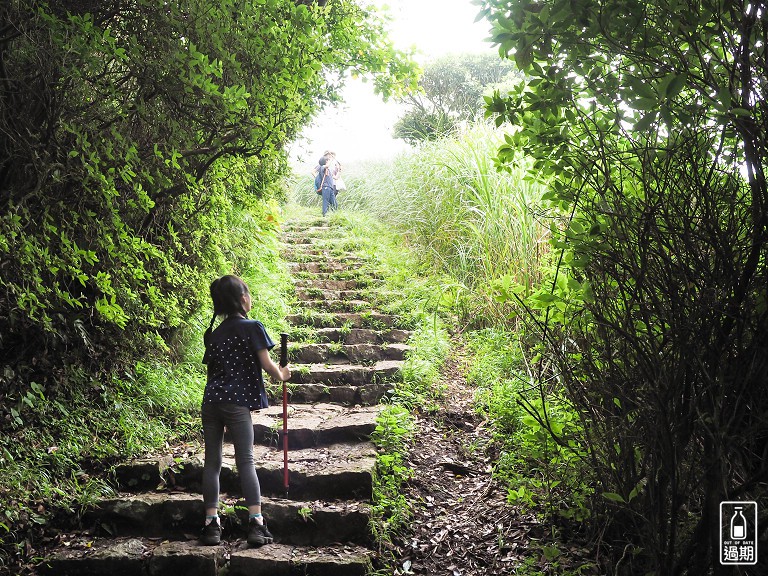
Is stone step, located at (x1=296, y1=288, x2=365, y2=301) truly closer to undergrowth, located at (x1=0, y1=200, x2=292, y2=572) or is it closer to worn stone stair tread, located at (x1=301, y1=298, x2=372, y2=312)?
worn stone stair tread, located at (x1=301, y1=298, x2=372, y2=312)

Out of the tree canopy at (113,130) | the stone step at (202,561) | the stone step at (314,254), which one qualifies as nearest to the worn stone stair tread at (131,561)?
the stone step at (202,561)

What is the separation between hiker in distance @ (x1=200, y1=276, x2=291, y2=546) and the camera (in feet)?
12.3

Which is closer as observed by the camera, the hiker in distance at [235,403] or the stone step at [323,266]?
the hiker in distance at [235,403]

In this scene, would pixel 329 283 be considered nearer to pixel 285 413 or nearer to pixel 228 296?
pixel 285 413

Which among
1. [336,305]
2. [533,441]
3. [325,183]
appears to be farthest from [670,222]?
[325,183]

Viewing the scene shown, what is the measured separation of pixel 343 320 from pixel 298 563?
12.5ft

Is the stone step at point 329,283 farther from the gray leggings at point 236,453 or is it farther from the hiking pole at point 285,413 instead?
the gray leggings at point 236,453

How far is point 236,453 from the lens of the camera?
3.79 m

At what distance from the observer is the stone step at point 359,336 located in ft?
22.0

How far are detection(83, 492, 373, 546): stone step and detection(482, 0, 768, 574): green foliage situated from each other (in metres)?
1.75

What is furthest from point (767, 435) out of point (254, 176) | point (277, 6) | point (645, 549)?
point (254, 176)

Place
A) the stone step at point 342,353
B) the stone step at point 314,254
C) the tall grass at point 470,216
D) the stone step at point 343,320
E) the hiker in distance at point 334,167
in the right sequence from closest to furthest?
the stone step at point 342,353 → the tall grass at point 470,216 → the stone step at point 343,320 → the stone step at point 314,254 → the hiker in distance at point 334,167

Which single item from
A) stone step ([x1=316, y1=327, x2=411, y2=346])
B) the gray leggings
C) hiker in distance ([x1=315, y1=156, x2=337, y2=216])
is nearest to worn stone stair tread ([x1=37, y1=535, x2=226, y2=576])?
Result: the gray leggings

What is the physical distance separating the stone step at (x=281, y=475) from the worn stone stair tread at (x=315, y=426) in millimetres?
260
